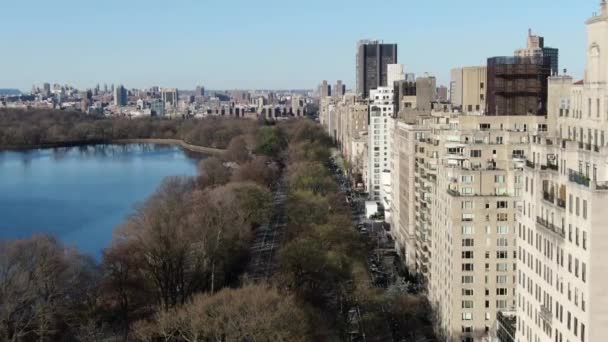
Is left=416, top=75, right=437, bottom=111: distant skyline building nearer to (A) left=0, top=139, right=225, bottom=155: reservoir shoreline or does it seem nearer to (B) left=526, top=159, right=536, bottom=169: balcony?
(B) left=526, top=159, right=536, bottom=169: balcony

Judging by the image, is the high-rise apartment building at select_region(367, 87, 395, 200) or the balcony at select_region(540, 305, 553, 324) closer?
the balcony at select_region(540, 305, 553, 324)

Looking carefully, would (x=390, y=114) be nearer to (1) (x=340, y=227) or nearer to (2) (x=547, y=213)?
(1) (x=340, y=227)

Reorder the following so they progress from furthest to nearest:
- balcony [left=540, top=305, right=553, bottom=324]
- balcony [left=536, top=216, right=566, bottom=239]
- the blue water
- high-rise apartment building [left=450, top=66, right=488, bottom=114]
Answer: the blue water < high-rise apartment building [left=450, top=66, right=488, bottom=114] < balcony [left=540, top=305, right=553, bottom=324] < balcony [left=536, top=216, right=566, bottom=239]

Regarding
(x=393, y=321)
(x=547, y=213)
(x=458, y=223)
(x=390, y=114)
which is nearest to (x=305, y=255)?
(x=393, y=321)

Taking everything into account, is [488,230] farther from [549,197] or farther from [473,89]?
[473,89]

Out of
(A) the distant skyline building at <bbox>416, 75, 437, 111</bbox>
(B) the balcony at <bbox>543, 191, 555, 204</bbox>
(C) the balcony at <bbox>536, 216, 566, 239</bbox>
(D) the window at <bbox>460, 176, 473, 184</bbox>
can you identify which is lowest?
(C) the balcony at <bbox>536, 216, 566, 239</bbox>

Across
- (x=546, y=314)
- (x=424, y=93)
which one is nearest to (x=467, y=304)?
(x=546, y=314)

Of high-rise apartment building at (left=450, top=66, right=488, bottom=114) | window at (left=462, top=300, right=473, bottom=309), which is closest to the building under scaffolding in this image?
high-rise apartment building at (left=450, top=66, right=488, bottom=114)
